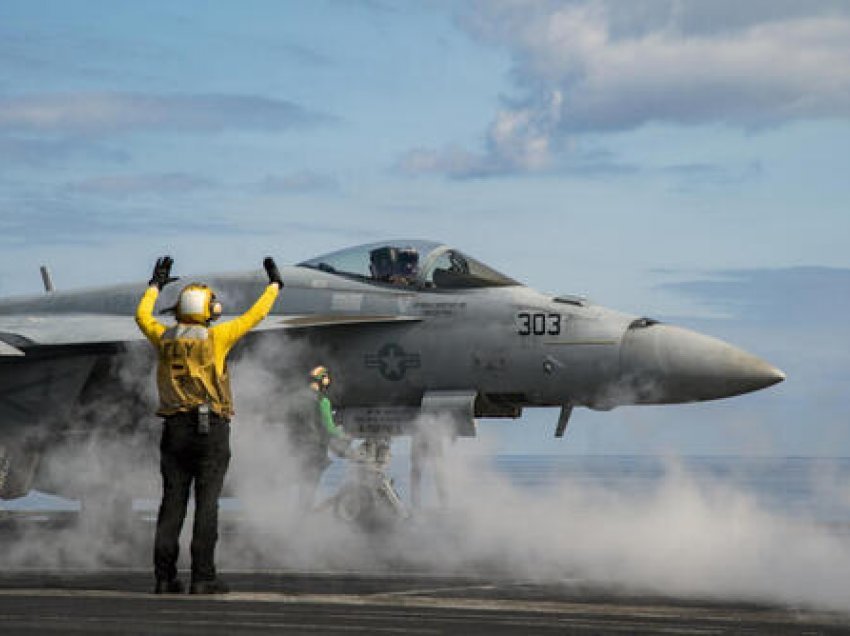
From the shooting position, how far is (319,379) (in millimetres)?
17031

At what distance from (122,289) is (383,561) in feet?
21.8

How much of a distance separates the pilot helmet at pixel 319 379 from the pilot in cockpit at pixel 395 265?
1312 millimetres

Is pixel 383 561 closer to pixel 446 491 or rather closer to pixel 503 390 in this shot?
pixel 446 491

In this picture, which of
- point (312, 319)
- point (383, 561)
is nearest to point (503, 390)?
point (312, 319)

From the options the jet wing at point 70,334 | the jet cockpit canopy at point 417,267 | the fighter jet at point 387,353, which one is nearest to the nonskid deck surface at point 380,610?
the fighter jet at point 387,353

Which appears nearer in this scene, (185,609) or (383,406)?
(185,609)

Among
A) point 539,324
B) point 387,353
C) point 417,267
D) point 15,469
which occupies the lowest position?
point 15,469

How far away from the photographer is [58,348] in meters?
16.9

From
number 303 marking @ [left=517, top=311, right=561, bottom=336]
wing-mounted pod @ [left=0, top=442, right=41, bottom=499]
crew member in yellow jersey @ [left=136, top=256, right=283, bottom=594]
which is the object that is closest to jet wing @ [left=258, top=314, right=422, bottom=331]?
number 303 marking @ [left=517, top=311, right=561, bottom=336]

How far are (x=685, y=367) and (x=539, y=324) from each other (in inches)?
69.2

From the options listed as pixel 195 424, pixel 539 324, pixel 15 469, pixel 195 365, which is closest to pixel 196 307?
pixel 195 365

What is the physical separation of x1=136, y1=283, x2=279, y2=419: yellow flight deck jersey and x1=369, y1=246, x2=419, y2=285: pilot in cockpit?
6836 mm

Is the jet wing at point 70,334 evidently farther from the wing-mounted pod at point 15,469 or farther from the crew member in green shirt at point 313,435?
the crew member in green shirt at point 313,435

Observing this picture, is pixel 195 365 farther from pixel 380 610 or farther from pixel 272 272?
pixel 380 610
